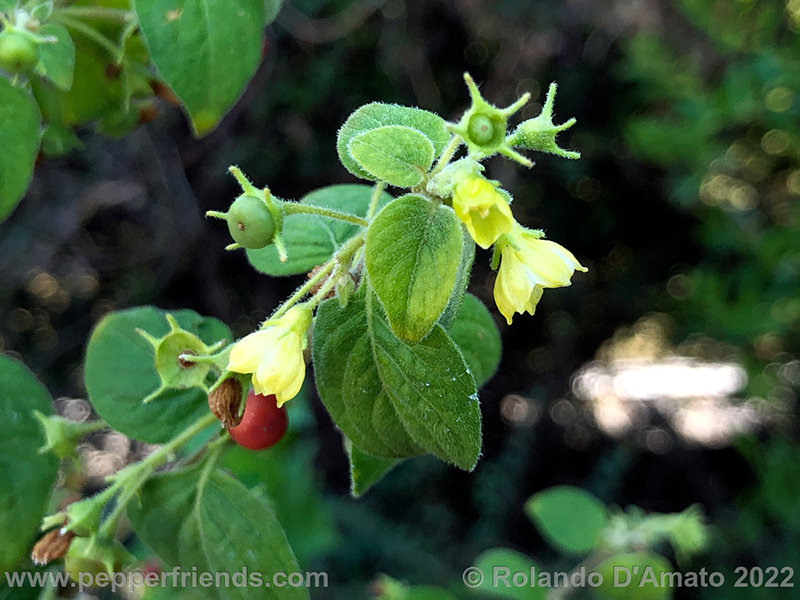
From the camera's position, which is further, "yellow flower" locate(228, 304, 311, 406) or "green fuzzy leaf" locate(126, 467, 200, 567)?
"green fuzzy leaf" locate(126, 467, 200, 567)

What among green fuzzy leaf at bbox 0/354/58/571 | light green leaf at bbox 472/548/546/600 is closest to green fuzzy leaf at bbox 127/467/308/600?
green fuzzy leaf at bbox 0/354/58/571

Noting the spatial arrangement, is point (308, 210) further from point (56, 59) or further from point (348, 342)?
point (56, 59)

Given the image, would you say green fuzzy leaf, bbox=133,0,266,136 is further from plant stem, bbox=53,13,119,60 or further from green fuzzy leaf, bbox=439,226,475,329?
green fuzzy leaf, bbox=439,226,475,329

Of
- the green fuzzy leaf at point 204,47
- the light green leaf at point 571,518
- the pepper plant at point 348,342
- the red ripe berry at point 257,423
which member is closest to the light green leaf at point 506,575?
the light green leaf at point 571,518

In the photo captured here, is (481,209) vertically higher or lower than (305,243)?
higher

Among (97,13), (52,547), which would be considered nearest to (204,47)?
(97,13)

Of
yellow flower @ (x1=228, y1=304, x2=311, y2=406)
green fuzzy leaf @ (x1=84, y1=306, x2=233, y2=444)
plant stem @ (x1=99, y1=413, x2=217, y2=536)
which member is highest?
yellow flower @ (x1=228, y1=304, x2=311, y2=406)

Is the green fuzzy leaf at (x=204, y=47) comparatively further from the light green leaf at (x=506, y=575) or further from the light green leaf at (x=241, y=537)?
the light green leaf at (x=506, y=575)
